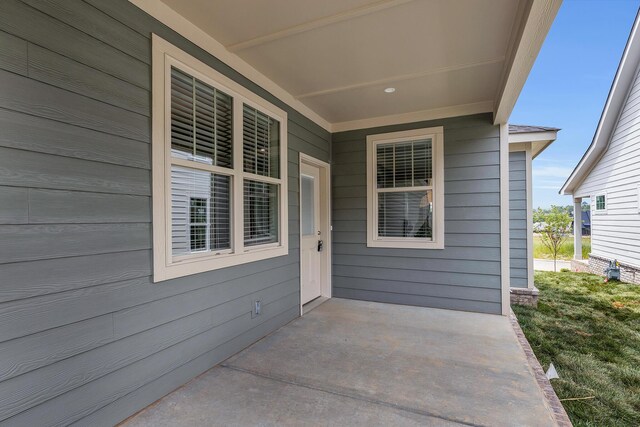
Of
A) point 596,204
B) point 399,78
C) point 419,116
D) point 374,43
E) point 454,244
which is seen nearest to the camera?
point 374,43

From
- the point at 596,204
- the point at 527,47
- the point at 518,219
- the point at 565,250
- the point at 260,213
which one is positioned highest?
the point at 527,47

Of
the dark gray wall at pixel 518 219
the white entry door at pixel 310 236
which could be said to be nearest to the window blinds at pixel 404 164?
the white entry door at pixel 310 236

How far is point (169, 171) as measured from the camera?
219 centimetres

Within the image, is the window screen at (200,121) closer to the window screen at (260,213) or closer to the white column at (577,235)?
the window screen at (260,213)

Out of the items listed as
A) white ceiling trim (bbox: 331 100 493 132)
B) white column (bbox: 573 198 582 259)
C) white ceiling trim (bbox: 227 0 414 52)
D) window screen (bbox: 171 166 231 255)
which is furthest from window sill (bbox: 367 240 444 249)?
white column (bbox: 573 198 582 259)

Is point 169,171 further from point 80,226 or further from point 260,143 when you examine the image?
point 260,143

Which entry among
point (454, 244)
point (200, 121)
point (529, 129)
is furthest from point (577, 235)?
point (200, 121)

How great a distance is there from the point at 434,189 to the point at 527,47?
218 centimetres

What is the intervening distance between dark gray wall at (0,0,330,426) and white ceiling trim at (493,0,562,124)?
7.80ft

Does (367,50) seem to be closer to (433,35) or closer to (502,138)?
(433,35)

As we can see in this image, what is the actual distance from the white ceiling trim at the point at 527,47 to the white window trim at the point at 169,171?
226cm

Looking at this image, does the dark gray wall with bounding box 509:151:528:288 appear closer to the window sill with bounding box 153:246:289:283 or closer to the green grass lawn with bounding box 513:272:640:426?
the green grass lawn with bounding box 513:272:640:426

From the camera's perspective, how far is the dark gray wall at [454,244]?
4.01m

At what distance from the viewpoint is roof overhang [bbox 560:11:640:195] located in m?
6.04
